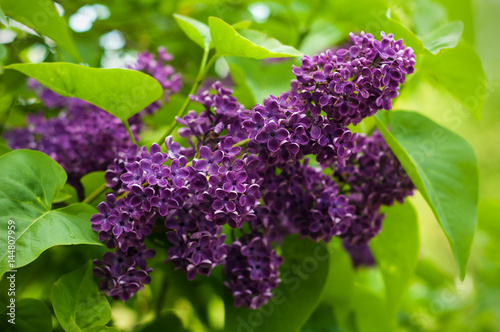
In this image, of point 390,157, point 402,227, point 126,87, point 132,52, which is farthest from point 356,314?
point 132,52

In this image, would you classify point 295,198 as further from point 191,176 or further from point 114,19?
point 114,19

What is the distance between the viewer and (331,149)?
54 cm

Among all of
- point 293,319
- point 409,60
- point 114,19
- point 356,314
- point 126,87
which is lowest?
point 356,314

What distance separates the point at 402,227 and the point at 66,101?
2.22 ft

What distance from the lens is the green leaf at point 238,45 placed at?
56 cm

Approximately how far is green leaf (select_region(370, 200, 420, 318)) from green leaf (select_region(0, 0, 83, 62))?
0.61m

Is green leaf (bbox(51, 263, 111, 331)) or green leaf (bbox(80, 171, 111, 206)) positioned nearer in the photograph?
green leaf (bbox(51, 263, 111, 331))

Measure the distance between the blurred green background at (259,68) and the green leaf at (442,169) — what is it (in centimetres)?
13

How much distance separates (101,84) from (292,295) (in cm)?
41

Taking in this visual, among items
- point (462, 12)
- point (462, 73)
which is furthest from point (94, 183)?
point (462, 12)

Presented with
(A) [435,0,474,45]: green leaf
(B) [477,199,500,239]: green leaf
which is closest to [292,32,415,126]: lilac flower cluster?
(A) [435,0,474,45]: green leaf

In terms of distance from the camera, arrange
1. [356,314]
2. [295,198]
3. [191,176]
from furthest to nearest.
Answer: [356,314], [295,198], [191,176]

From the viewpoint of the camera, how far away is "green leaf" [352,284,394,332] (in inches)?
36.5

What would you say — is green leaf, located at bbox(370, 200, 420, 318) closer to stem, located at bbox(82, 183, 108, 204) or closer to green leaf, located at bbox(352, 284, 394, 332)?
green leaf, located at bbox(352, 284, 394, 332)
